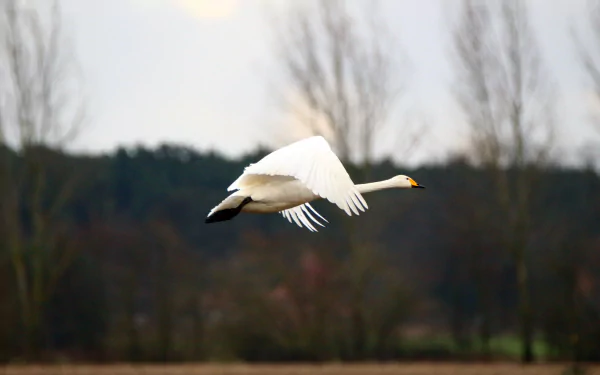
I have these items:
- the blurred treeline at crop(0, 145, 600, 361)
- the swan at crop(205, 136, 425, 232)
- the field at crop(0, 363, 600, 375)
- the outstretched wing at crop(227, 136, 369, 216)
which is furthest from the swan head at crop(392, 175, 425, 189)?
the blurred treeline at crop(0, 145, 600, 361)

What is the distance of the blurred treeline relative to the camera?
3145cm

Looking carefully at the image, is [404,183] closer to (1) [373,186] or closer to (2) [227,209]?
(1) [373,186]

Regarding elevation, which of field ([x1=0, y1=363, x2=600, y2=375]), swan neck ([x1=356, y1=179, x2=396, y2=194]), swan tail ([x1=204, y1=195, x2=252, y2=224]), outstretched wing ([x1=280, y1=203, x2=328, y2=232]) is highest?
swan neck ([x1=356, y1=179, x2=396, y2=194])

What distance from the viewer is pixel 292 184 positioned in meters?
11.3

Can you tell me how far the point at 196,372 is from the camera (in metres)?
24.4

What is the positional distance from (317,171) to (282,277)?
74.2 feet

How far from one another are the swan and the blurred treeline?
55.3 feet

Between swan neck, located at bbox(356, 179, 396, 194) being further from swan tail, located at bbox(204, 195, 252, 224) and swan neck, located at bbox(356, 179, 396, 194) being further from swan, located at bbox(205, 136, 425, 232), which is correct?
swan tail, located at bbox(204, 195, 252, 224)

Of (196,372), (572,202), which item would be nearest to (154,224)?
(572,202)

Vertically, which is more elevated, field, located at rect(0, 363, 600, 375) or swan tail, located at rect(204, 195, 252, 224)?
swan tail, located at rect(204, 195, 252, 224)

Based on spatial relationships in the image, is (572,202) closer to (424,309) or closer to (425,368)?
(424,309)

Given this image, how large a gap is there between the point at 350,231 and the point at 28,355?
9.56 metres

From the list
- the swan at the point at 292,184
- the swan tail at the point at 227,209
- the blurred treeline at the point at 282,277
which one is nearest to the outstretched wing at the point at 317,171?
the swan at the point at 292,184

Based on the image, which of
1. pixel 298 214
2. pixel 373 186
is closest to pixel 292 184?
pixel 298 214
